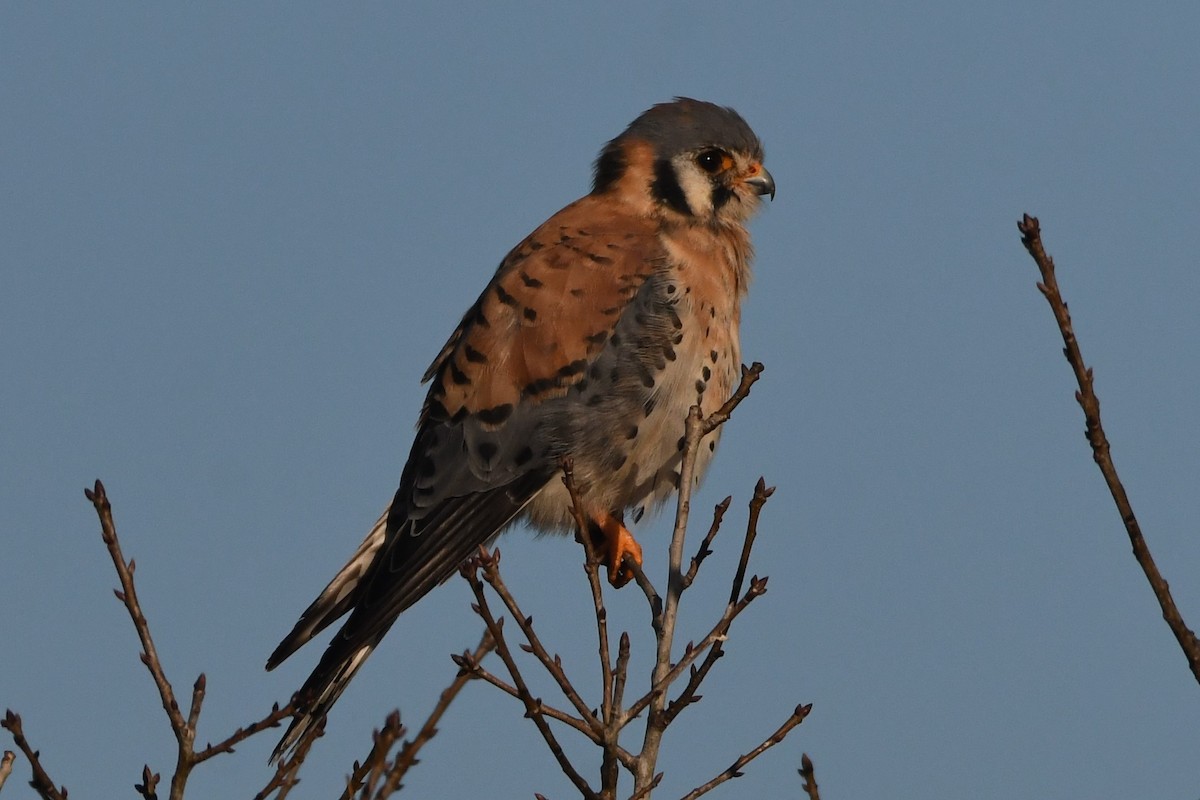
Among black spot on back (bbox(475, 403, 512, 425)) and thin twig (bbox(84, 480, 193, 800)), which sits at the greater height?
black spot on back (bbox(475, 403, 512, 425))

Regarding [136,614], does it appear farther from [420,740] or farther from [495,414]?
[495,414]

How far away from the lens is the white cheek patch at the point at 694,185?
16.2 ft

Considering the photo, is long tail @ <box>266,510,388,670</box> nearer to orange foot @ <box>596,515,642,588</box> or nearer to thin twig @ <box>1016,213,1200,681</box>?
orange foot @ <box>596,515,642,588</box>

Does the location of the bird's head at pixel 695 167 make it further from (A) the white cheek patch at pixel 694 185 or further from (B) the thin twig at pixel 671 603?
(B) the thin twig at pixel 671 603

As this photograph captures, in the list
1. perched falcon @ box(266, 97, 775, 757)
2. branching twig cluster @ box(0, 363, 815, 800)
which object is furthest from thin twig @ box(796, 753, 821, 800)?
perched falcon @ box(266, 97, 775, 757)

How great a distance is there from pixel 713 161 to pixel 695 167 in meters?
0.07

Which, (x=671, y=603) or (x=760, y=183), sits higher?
(x=760, y=183)

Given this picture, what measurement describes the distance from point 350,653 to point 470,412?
0.96 meters

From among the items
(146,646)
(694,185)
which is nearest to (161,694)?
(146,646)

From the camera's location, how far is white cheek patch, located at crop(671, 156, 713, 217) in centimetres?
493

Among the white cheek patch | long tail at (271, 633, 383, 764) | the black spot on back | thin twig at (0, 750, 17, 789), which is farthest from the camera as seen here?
the white cheek patch

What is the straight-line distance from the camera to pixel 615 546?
4.49 m

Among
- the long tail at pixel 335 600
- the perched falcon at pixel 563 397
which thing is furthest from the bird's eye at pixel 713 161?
the long tail at pixel 335 600

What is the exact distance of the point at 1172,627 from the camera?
2018mm
